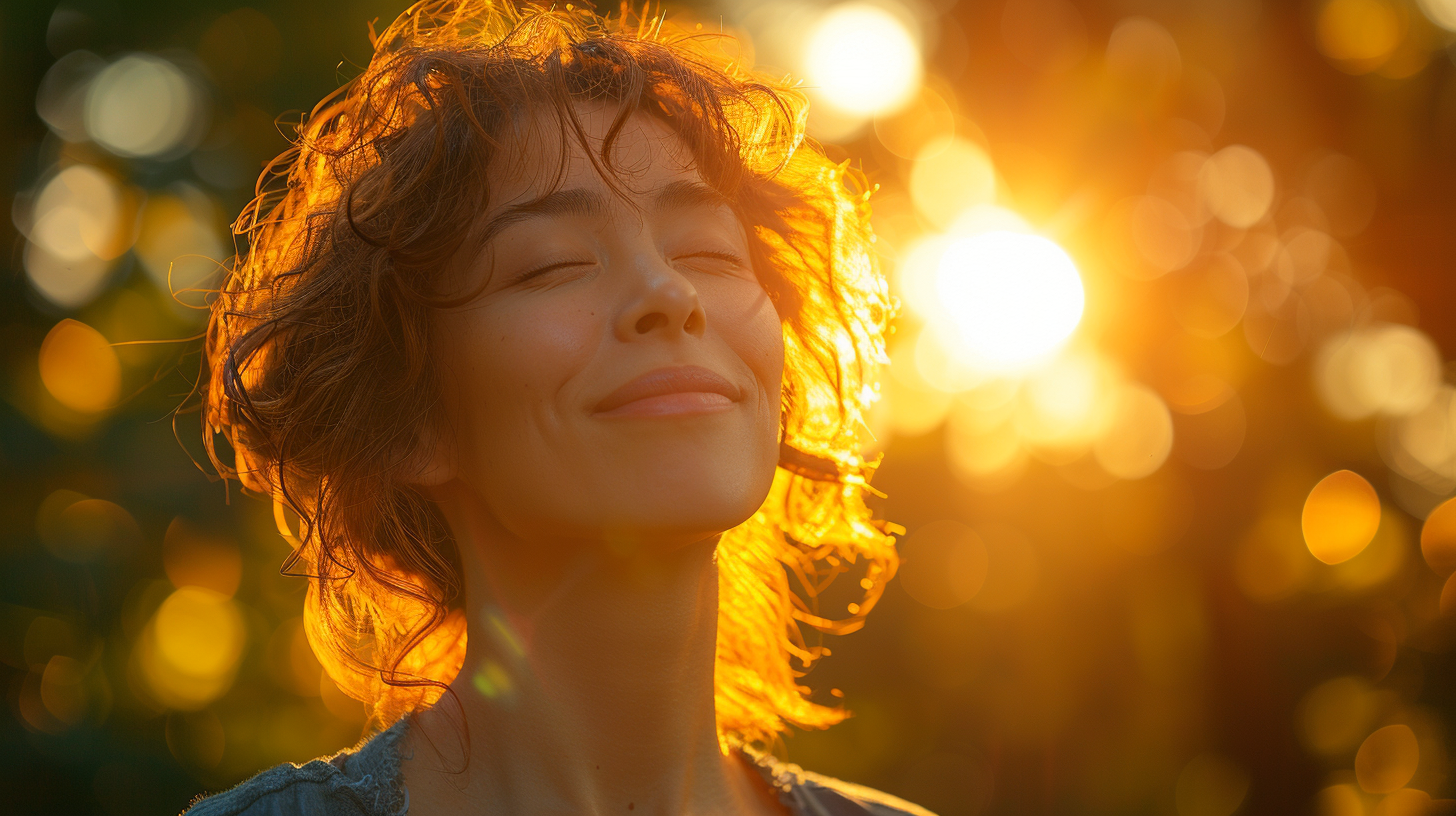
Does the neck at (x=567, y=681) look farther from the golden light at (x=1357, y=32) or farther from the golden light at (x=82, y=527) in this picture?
the golden light at (x=1357, y=32)

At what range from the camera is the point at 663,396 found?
178 centimetres

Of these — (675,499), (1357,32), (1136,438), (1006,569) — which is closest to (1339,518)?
(1136,438)

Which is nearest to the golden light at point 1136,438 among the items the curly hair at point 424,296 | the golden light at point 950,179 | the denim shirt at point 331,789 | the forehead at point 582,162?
the golden light at point 950,179

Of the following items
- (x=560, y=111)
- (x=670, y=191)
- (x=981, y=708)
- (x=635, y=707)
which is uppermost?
(x=560, y=111)

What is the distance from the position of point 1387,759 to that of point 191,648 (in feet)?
14.5

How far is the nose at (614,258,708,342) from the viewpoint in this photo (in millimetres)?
1782

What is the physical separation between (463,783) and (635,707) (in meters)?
0.32

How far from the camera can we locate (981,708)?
4227 millimetres

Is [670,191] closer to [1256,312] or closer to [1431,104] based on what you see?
[1256,312]

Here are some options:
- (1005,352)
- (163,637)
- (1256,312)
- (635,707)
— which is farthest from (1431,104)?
(163,637)

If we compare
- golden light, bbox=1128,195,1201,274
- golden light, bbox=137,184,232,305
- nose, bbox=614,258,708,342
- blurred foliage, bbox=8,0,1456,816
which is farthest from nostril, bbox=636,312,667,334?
golden light, bbox=1128,195,1201,274

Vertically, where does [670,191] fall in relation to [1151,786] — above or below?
above

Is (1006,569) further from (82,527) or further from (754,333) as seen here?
(82,527)

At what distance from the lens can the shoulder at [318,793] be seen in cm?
176
